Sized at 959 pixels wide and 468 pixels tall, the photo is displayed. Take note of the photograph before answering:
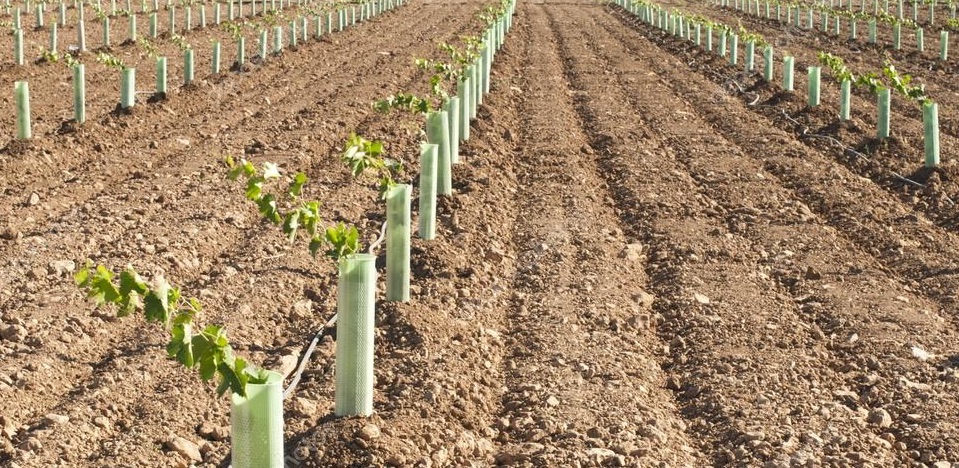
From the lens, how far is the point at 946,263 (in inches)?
340

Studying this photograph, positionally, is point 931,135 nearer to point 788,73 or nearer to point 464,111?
point 464,111

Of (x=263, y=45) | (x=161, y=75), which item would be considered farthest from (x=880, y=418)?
(x=263, y=45)

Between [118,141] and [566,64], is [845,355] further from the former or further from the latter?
[566,64]

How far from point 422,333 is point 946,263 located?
3.88 m

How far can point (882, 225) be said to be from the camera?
9.69 metres

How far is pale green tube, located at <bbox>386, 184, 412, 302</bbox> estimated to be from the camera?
7148mm

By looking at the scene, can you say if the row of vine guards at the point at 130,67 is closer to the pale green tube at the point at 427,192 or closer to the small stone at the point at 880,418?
the pale green tube at the point at 427,192

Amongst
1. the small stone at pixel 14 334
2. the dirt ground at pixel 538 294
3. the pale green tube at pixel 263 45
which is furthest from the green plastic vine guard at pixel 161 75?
the small stone at pixel 14 334

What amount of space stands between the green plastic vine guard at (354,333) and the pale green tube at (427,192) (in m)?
3.14

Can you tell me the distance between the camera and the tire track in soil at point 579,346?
5.62 m

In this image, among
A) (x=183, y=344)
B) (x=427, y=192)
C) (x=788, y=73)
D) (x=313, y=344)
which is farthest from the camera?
(x=788, y=73)

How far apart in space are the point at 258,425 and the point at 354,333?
114cm

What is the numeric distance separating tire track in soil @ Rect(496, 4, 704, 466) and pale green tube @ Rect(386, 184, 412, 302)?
663 mm

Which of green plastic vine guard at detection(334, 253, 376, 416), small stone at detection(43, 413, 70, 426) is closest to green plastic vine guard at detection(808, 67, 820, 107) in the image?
green plastic vine guard at detection(334, 253, 376, 416)
